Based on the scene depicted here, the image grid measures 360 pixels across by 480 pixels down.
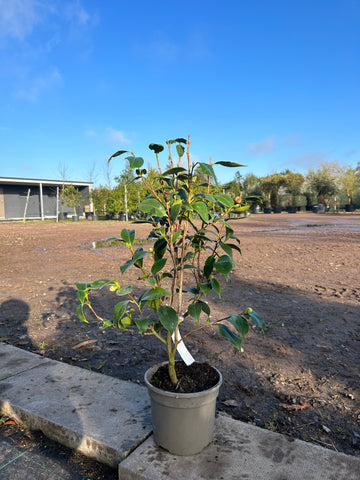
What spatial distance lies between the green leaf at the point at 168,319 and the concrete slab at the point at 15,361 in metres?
1.54

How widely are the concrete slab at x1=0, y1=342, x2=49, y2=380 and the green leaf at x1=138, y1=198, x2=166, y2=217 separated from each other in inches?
67.8

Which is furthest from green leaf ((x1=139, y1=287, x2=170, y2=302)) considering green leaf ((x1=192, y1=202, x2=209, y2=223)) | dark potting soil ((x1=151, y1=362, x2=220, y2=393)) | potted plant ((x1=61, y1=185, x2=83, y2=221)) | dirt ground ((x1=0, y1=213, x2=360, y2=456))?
potted plant ((x1=61, y1=185, x2=83, y2=221))

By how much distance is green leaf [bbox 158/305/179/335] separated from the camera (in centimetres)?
138

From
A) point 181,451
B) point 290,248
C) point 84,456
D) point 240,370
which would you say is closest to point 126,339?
point 240,370

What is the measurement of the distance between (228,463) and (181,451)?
0.21m

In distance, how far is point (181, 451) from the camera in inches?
59.9

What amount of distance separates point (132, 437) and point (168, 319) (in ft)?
2.34

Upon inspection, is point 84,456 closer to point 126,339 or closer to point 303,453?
point 303,453

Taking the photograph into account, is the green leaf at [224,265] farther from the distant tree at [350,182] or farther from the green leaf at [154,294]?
the distant tree at [350,182]

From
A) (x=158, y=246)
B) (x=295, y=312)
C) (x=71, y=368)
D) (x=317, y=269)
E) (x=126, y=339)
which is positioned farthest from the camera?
(x=317, y=269)

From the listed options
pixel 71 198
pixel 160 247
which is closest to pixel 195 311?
pixel 160 247

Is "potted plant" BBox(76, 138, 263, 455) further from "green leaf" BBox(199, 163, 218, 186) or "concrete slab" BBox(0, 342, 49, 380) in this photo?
"concrete slab" BBox(0, 342, 49, 380)

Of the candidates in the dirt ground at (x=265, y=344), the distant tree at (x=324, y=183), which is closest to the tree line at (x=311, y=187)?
the distant tree at (x=324, y=183)

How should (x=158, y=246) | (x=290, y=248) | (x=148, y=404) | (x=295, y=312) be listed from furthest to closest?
(x=290, y=248) < (x=295, y=312) < (x=148, y=404) < (x=158, y=246)
